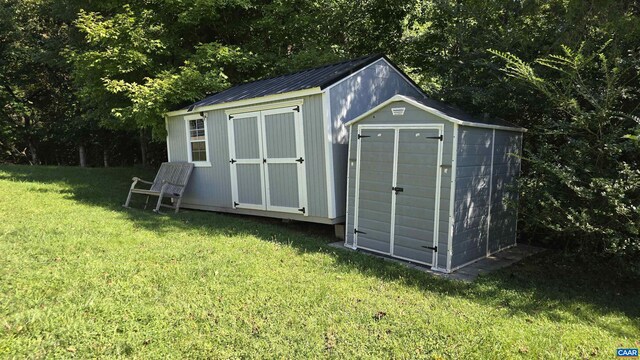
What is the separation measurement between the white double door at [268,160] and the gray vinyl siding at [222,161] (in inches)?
6.3

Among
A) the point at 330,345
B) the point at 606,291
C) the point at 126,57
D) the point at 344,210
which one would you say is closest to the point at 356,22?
the point at 126,57

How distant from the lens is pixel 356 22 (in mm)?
14461

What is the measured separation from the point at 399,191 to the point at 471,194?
927 mm

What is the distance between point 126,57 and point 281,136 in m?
6.06

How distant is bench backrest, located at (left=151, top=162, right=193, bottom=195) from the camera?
9.18 m

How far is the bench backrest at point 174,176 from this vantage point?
9.18 metres

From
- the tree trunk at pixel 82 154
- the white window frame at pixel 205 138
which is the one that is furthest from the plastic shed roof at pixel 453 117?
the tree trunk at pixel 82 154

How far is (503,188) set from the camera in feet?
19.8

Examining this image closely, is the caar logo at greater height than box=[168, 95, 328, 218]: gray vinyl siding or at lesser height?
lesser

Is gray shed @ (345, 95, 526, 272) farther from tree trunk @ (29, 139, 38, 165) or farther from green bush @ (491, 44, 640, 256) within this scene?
tree trunk @ (29, 139, 38, 165)

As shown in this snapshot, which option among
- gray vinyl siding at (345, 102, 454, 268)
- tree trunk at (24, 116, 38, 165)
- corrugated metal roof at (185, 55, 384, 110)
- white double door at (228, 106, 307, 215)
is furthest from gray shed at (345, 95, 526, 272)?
tree trunk at (24, 116, 38, 165)

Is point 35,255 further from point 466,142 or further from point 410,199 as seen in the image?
point 466,142

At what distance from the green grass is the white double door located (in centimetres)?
116

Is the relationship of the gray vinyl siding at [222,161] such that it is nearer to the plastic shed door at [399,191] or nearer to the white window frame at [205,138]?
the white window frame at [205,138]
